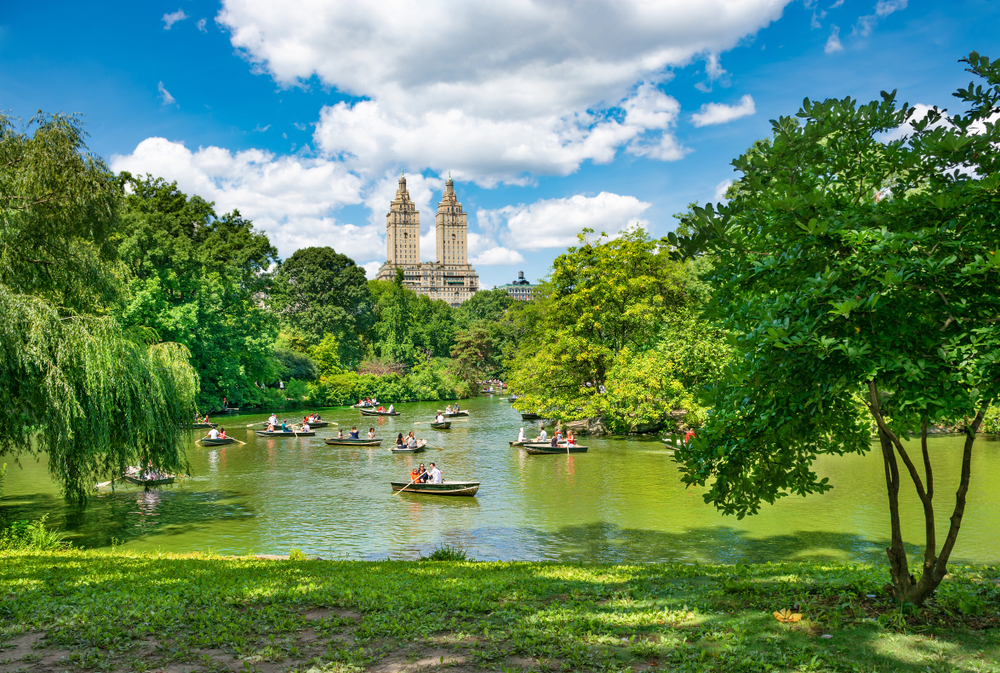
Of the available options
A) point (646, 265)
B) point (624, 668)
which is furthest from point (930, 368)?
point (646, 265)

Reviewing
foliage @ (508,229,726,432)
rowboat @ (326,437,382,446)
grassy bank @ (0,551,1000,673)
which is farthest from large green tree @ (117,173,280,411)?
grassy bank @ (0,551,1000,673)

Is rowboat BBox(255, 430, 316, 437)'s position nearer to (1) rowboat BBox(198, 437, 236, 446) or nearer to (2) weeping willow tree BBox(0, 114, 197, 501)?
(1) rowboat BBox(198, 437, 236, 446)

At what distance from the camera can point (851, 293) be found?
16.1 ft

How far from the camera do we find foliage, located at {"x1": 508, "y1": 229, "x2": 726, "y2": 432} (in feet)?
97.5

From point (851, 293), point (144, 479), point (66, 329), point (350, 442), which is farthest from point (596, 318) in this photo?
point (851, 293)

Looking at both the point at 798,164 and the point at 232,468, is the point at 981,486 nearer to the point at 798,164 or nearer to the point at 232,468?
the point at 798,164

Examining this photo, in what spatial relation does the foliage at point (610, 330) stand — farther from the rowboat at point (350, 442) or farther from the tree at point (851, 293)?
the tree at point (851, 293)

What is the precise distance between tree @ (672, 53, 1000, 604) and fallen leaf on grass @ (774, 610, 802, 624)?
3.51 feet

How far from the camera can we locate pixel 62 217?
1405 cm

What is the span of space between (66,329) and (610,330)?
24962 millimetres

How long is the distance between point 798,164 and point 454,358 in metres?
63.3

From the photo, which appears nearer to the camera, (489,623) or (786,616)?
(786,616)

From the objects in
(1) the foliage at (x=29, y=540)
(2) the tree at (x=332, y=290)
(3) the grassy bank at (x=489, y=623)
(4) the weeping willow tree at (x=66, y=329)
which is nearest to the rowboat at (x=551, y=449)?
(4) the weeping willow tree at (x=66, y=329)

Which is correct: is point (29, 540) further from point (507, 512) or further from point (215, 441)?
point (215, 441)
